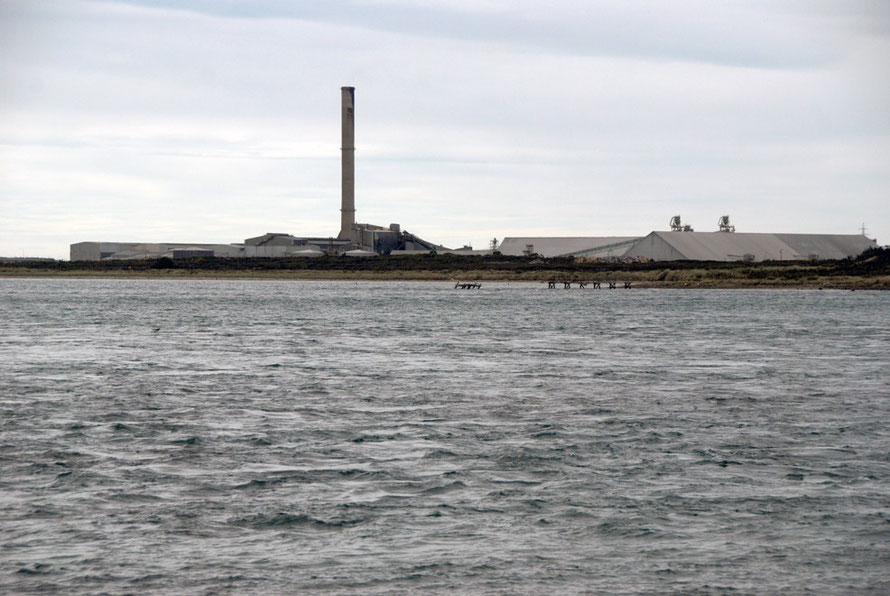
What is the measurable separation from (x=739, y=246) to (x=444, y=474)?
17166cm

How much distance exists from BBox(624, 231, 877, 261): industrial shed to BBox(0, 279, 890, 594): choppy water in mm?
133416

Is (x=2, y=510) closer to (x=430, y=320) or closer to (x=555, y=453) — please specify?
(x=555, y=453)

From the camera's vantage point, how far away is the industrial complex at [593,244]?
568 feet

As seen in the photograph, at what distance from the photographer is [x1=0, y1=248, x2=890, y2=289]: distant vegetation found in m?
132

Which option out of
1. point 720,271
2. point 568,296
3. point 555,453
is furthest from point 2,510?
point 720,271

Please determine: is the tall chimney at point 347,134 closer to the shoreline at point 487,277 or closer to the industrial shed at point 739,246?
the shoreline at point 487,277

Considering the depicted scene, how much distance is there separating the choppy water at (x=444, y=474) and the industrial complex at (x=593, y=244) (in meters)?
135

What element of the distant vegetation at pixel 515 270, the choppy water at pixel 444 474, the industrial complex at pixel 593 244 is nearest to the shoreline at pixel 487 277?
the distant vegetation at pixel 515 270

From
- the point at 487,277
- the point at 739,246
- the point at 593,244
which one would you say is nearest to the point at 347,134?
the point at 487,277

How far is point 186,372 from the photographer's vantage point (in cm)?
3519

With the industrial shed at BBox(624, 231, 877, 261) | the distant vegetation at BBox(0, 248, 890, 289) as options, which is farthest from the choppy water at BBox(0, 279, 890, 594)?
the industrial shed at BBox(624, 231, 877, 261)

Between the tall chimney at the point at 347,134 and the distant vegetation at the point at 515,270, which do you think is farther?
the tall chimney at the point at 347,134

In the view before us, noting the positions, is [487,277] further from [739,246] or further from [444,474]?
[444,474]

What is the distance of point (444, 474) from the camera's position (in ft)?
58.3
